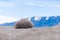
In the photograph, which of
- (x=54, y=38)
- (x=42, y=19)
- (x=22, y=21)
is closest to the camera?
(x=54, y=38)

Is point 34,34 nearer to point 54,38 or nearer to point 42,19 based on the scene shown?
point 54,38

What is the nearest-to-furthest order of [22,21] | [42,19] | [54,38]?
[54,38] → [22,21] → [42,19]

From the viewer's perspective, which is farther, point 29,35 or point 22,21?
point 22,21

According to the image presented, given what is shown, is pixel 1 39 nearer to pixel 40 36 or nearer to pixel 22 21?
pixel 40 36

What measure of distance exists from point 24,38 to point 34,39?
60mm

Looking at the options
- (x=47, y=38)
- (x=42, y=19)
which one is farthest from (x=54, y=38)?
(x=42, y=19)

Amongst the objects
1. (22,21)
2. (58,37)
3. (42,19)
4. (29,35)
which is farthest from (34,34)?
(42,19)

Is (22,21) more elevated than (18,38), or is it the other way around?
(22,21)

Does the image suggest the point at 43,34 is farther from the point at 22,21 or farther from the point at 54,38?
the point at 22,21

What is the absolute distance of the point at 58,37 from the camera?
0.92 m

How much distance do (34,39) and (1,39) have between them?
0.20m

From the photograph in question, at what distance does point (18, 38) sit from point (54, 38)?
0.19 meters

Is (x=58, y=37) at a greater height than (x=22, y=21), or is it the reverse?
(x=22, y=21)

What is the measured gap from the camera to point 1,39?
0.97 meters
